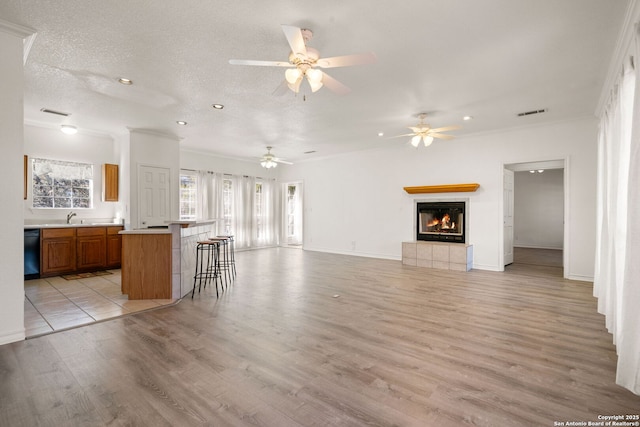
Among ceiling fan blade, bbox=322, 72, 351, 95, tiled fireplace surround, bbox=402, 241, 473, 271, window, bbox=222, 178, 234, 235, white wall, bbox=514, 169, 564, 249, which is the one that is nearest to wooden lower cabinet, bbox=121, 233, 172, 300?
ceiling fan blade, bbox=322, 72, 351, 95

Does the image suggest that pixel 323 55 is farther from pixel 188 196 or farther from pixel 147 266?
pixel 188 196

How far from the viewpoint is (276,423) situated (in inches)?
70.9

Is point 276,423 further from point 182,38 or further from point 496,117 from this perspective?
point 496,117

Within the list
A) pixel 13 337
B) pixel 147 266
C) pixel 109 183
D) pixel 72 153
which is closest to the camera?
pixel 13 337

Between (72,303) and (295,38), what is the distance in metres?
4.48

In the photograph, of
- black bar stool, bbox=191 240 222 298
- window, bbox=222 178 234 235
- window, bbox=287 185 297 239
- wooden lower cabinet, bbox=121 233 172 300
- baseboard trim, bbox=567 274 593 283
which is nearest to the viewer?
wooden lower cabinet, bbox=121 233 172 300

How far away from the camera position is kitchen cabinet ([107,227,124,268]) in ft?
21.5

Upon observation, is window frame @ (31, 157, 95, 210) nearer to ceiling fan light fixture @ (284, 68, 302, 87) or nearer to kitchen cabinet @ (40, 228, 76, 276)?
kitchen cabinet @ (40, 228, 76, 276)

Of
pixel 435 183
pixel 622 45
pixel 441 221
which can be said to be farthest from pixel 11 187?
pixel 441 221

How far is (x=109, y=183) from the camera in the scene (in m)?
6.89

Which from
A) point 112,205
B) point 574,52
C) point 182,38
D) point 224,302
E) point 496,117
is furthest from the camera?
point 112,205

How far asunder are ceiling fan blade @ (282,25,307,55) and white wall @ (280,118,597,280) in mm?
5481

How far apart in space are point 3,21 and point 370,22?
3.34 m

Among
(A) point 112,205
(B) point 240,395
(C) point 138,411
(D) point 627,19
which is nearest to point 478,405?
(B) point 240,395
